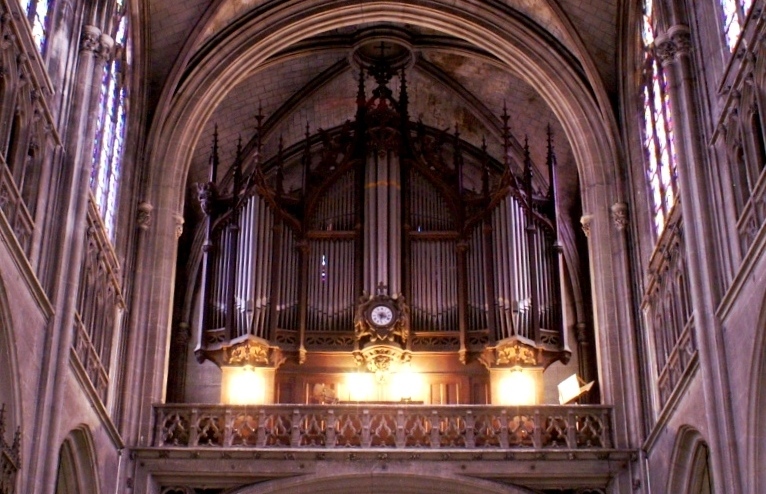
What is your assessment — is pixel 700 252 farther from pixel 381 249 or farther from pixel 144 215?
pixel 144 215

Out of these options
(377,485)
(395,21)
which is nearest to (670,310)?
(377,485)

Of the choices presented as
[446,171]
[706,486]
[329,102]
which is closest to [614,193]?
[446,171]

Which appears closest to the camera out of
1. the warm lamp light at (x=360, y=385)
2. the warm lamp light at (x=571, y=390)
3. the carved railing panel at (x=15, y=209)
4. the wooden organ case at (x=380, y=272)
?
the carved railing panel at (x=15, y=209)

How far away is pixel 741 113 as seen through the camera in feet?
52.1

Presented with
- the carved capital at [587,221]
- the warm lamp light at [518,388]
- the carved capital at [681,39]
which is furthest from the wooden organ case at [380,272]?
the carved capital at [681,39]

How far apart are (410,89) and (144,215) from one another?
323 inches

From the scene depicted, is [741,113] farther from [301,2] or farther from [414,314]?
[301,2]

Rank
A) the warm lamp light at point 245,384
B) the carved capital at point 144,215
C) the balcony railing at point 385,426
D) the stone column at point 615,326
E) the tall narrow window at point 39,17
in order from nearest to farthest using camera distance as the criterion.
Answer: the tall narrow window at point 39,17
the stone column at point 615,326
the balcony railing at point 385,426
the carved capital at point 144,215
the warm lamp light at point 245,384

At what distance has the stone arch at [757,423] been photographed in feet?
48.1

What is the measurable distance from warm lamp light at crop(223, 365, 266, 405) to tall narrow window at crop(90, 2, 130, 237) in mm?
3522

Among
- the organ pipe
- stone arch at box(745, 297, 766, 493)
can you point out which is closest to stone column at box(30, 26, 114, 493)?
the organ pipe

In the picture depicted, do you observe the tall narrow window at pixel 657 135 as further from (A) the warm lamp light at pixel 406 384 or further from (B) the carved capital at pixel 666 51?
(A) the warm lamp light at pixel 406 384

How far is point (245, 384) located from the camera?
23.0 metres

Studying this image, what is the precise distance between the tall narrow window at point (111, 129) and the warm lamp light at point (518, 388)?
7307 millimetres
